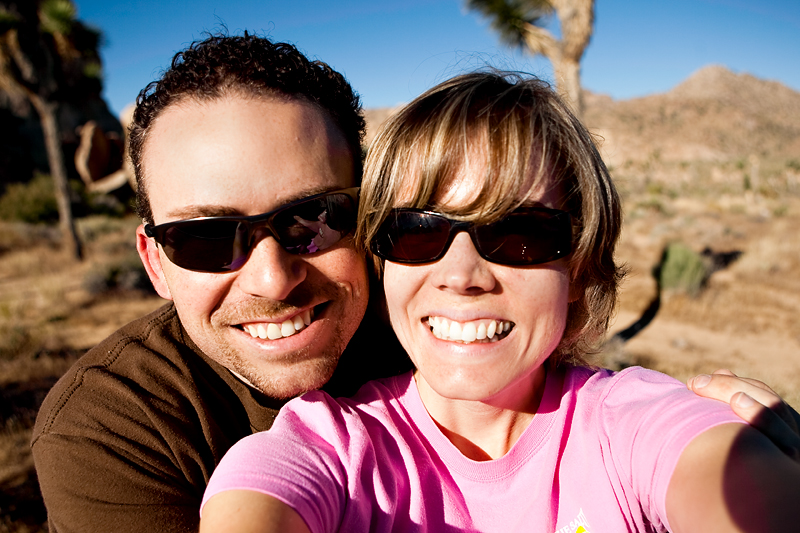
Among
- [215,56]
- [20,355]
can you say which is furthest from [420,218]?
[20,355]

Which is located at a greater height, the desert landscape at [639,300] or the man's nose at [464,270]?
the man's nose at [464,270]

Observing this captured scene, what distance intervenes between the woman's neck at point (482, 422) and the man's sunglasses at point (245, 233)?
0.70m

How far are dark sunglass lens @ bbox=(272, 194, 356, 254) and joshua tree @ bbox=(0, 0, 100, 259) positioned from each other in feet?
45.3

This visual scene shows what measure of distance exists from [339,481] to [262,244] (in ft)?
2.64

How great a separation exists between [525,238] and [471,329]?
31 centimetres

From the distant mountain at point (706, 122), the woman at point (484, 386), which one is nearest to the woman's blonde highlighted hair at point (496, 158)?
the woman at point (484, 386)

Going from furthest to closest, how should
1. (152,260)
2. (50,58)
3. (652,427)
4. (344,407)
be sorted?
(50,58) → (152,260) → (344,407) → (652,427)

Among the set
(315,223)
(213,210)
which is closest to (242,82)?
(213,210)

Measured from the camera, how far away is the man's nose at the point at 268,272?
5.23ft

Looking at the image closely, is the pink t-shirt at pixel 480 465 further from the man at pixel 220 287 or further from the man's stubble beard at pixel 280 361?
the man at pixel 220 287

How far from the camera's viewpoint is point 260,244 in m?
1.60

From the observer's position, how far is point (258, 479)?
1153mm

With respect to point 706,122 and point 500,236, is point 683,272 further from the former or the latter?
point 706,122

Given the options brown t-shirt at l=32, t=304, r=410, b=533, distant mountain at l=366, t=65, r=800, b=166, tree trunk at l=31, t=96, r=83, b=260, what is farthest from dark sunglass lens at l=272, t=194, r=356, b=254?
distant mountain at l=366, t=65, r=800, b=166
